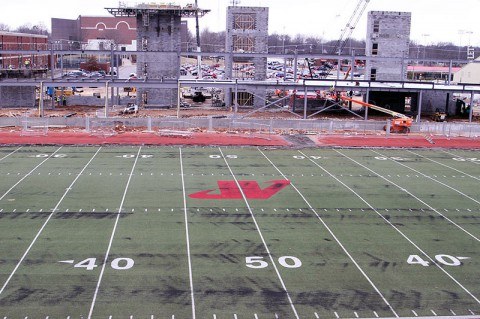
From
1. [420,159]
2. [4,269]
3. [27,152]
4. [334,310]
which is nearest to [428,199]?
[420,159]

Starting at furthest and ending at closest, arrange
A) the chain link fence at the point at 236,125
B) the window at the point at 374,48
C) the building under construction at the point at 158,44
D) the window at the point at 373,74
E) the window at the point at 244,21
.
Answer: the window at the point at 373,74
the window at the point at 374,48
the window at the point at 244,21
the building under construction at the point at 158,44
the chain link fence at the point at 236,125

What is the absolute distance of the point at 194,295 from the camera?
47.0 ft

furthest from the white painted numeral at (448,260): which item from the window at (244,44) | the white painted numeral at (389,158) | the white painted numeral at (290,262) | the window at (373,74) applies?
the window at (373,74)

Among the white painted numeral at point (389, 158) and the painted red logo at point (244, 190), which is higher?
the white painted numeral at point (389, 158)

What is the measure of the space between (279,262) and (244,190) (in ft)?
27.1

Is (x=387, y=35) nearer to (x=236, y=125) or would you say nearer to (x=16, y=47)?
(x=236, y=125)

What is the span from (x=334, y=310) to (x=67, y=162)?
64.8ft

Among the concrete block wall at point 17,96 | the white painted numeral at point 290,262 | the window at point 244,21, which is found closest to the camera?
the white painted numeral at point 290,262

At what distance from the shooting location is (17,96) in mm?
54938

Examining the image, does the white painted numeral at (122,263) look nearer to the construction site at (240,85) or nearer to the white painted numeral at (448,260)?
the white painted numeral at (448,260)

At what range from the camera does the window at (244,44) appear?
195ft

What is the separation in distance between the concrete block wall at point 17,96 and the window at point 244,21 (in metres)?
21.5

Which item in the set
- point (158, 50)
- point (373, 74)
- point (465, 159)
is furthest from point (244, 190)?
point (373, 74)

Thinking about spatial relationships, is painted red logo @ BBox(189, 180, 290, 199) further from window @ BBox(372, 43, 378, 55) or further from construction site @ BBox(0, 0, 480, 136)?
window @ BBox(372, 43, 378, 55)
